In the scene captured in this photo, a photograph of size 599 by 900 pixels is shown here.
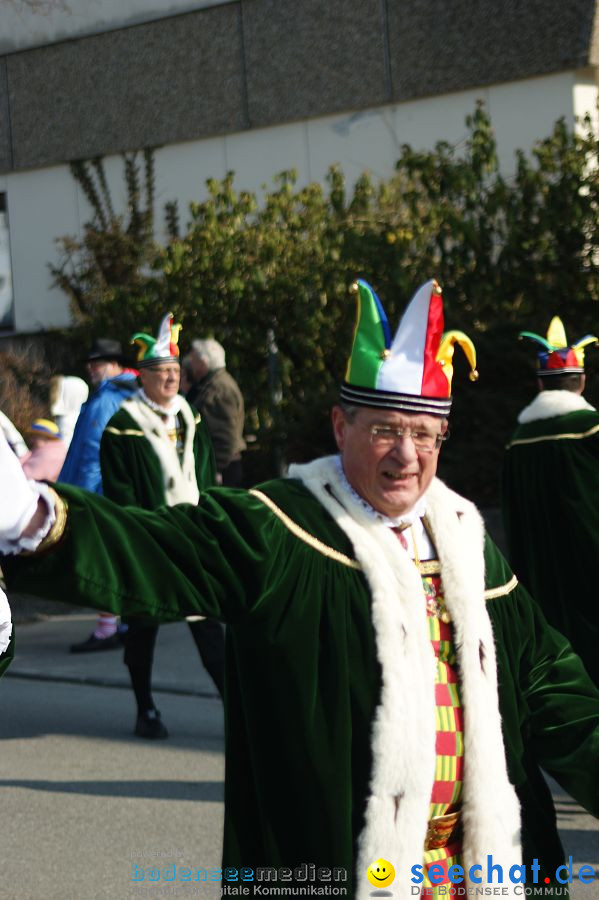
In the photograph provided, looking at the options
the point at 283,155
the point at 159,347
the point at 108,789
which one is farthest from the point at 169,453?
the point at 283,155

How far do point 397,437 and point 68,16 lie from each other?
1813cm

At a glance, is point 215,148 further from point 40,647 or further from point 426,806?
point 426,806

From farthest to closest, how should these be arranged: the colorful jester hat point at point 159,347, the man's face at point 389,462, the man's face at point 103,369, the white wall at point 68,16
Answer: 1. the white wall at point 68,16
2. the man's face at point 103,369
3. the colorful jester hat point at point 159,347
4. the man's face at point 389,462

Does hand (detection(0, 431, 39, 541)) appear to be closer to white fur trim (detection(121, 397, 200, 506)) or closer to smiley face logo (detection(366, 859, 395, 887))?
smiley face logo (detection(366, 859, 395, 887))

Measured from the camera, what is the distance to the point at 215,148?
18.8 meters

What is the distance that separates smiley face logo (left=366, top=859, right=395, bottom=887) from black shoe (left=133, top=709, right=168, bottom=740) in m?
5.06


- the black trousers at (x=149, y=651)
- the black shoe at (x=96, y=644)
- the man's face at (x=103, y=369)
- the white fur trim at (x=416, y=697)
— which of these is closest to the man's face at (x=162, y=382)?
the black trousers at (x=149, y=651)

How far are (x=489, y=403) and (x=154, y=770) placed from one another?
5895mm

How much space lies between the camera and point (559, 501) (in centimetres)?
689

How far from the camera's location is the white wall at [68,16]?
19344 millimetres

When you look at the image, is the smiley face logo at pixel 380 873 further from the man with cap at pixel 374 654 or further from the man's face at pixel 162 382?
the man's face at pixel 162 382

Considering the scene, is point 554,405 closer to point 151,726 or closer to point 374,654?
point 151,726

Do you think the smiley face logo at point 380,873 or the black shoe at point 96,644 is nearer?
the smiley face logo at point 380,873

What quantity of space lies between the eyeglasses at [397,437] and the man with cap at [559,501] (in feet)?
12.3
